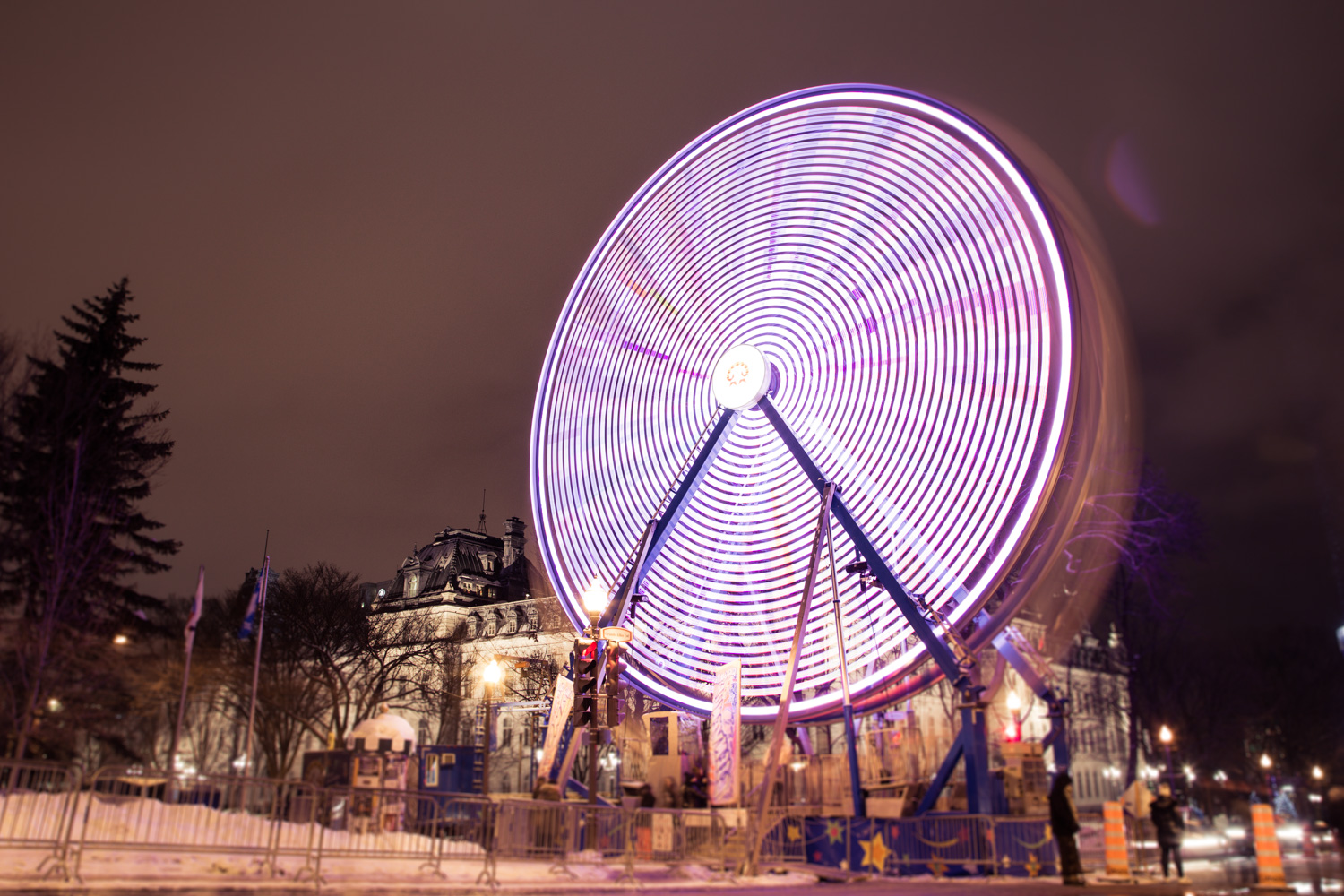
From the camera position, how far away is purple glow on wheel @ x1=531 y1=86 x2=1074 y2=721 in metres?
14.9

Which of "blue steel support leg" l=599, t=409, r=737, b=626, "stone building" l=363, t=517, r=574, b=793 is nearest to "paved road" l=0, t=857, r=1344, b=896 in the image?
"blue steel support leg" l=599, t=409, r=737, b=626

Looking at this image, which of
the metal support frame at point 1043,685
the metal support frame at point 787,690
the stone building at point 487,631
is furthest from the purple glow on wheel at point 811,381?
the stone building at point 487,631

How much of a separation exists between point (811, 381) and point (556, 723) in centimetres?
848

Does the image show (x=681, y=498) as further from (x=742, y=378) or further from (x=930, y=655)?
(x=930, y=655)

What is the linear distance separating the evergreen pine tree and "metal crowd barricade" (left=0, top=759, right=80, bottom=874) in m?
11.4

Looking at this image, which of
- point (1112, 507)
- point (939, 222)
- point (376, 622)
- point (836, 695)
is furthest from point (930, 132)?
point (376, 622)

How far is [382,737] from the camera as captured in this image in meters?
17.4

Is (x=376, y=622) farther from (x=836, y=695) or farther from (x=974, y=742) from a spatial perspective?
(x=974, y=742)

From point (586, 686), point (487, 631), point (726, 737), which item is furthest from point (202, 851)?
point (487, 631)

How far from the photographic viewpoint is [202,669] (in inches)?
1148

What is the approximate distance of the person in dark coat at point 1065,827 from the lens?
1183cm

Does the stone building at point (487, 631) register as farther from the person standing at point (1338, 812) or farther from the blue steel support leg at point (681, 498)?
the person standing at point (1338, 812)

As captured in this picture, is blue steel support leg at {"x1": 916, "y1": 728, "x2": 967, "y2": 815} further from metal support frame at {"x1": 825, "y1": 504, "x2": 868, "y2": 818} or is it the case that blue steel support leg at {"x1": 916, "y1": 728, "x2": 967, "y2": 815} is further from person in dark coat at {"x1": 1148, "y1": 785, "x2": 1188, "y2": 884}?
person in dark coat at {"x1": 1148, "y1": 785, "x2": 1188, "y2": 884}

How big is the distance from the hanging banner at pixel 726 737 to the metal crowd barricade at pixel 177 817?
7.17 metres
